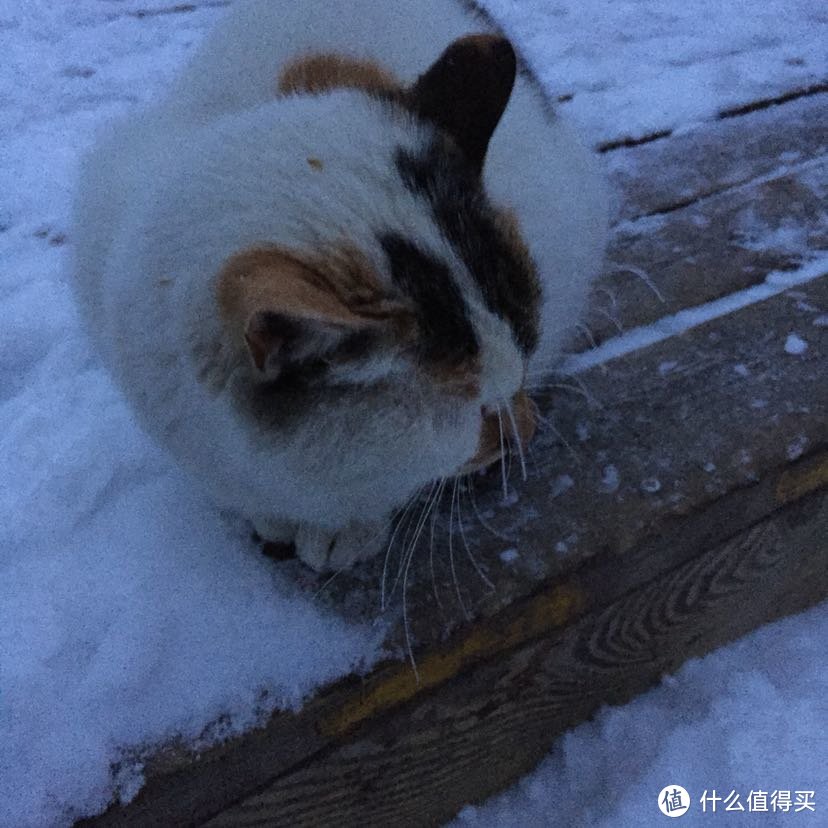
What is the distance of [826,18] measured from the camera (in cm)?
248

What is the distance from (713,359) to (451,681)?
710 millimetres

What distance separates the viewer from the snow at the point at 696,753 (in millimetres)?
1330

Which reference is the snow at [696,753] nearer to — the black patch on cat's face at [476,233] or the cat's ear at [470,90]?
the black patch on cat's face at [476,233]

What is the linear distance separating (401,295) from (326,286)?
0.08 metres

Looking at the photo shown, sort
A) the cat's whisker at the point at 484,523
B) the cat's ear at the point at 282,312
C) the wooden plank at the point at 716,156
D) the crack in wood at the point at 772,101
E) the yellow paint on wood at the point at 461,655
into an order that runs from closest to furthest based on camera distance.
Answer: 1. the cat's ear at the point at 282,312
2. the yellow paint on wood at the point at 461,655
3. the cat's whisker at the point at 484,523
4. the wooden plank at the point at 716,156
5. the crack in wood at the point at 772,101

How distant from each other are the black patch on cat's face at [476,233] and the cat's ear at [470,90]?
31mm

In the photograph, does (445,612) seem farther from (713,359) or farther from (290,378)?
(713,359)

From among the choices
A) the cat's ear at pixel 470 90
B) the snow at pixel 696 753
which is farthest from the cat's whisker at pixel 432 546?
the snow at pixel 696 753

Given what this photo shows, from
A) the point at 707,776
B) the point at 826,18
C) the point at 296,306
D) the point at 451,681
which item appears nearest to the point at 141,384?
the point at 296,306

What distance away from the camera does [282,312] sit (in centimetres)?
67

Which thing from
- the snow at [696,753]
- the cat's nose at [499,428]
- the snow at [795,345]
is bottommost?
the snow at [696,753]

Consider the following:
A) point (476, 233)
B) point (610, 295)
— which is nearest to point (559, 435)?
point (610, 295)

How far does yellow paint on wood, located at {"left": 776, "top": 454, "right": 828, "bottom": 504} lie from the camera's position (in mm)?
1280

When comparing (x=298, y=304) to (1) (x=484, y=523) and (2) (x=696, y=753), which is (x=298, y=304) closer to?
(1) (x=484, y=523)
